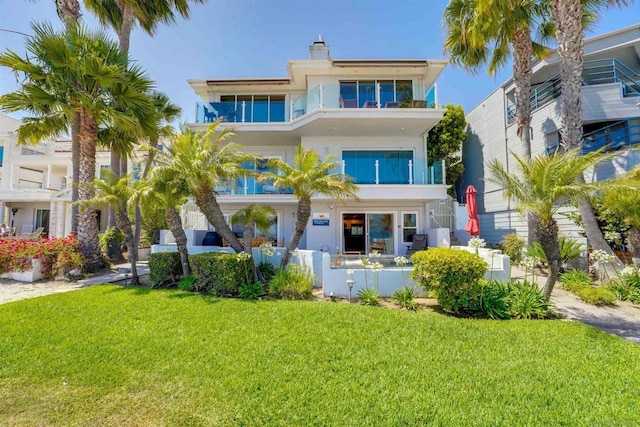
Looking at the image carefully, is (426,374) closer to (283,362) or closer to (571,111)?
(283,362)

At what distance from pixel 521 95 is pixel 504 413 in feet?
43.3

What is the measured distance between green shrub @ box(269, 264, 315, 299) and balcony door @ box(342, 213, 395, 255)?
694 cm

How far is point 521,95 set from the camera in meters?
12.0

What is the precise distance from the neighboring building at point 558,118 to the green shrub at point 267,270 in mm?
8220

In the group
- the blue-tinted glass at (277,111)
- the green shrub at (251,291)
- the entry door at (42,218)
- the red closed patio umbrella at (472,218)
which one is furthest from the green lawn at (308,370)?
the entry door at (42,218)

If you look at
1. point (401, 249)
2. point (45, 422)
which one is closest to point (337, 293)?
point (45, 422)

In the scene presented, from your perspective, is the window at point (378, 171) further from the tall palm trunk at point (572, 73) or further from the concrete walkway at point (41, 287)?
the concrete walkway at point (41, 287)

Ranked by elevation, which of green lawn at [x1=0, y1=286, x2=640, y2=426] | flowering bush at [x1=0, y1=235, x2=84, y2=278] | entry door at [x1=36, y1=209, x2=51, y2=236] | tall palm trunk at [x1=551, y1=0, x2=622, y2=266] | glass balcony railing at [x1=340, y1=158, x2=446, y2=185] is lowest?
green lawn at [x1=0, y1=286, x2=640, y2=426]

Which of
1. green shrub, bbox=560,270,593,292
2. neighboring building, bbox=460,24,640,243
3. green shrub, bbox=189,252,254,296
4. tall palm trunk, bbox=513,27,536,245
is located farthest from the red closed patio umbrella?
green shrub, bbox=189,252,254,296

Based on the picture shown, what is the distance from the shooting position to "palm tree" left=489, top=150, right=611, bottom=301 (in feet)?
20.2

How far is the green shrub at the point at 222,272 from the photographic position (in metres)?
8.33

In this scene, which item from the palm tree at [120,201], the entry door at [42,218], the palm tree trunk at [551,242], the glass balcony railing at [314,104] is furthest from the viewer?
the entry door at [42,218]

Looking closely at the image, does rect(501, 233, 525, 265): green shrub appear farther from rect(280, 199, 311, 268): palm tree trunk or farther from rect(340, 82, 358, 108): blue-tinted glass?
rect(340, 82, 358, 108): blue-tinted glass

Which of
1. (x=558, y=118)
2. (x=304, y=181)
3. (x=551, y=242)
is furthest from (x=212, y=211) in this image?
(x=558, y=118)
